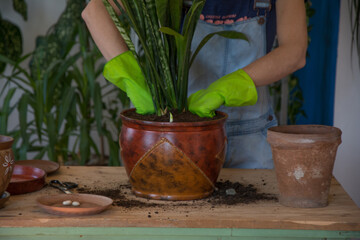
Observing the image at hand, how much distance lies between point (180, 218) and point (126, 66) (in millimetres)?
463

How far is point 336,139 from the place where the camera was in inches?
44.5

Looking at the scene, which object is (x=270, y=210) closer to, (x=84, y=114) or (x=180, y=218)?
Result: (x=180, y=218)

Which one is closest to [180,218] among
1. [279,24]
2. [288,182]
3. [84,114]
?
[288,182]

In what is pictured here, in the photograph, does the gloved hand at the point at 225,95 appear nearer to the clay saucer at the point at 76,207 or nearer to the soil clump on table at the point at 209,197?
the soil clump on table at the point at 209,197

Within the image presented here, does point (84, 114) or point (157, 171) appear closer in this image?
point (157, 171)

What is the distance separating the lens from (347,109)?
234cm

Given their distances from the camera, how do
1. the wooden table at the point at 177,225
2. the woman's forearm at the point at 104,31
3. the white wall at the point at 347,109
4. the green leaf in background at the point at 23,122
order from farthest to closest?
1. the green leaf in background at the point at 23,122
2. the white wall at the point at 347,109
3. the woman's forearm at the point at 104,31
4. the wooden table at the point at 177,225

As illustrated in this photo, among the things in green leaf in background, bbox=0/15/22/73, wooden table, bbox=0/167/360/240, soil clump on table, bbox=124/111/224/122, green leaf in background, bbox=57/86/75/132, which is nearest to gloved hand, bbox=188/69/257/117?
soil clump on table, bbox=124/111/224/122

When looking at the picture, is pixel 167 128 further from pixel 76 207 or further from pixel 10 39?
pixel 10 39

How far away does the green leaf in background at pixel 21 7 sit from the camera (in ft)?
11.2

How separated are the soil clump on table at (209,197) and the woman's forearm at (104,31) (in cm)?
42

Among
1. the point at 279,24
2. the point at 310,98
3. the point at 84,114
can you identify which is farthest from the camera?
the point at 310,98

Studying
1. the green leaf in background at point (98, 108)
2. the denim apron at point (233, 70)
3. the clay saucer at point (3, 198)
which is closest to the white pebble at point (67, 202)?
the clay saucer at point (3, 198)

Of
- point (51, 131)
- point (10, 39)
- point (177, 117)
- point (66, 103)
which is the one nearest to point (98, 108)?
point (66, 103)
